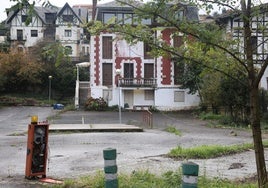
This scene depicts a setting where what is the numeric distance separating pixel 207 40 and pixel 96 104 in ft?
115

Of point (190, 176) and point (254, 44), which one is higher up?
point (254, 44)

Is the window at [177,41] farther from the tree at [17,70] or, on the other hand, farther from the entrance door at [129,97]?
the tree at [17,70]

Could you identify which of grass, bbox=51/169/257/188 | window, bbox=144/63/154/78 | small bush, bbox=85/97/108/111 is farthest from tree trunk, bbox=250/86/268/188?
window, bbox=144/63/154/78

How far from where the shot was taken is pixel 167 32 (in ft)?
18.9

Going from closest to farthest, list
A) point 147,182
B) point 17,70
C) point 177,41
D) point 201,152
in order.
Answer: point 177,41 → point 147,182 → point 201,152 → point 17,70

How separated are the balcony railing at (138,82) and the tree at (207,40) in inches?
1393

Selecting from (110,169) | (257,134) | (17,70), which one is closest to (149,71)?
(17,70)

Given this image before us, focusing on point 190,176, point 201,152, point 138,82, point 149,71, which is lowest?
point 201,152

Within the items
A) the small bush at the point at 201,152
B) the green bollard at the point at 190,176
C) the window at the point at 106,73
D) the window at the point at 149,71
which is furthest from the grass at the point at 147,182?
the window at the point at 149,71

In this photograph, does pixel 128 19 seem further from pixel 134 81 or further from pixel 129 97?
pixel 129 97

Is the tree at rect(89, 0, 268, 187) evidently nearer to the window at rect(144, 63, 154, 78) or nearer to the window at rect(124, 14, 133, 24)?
the window at rect(124, 14, 133, 24)

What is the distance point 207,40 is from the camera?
5.19m

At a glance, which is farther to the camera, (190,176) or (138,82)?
(138,82)

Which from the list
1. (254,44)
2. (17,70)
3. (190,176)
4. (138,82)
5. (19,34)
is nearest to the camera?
(190,176)
